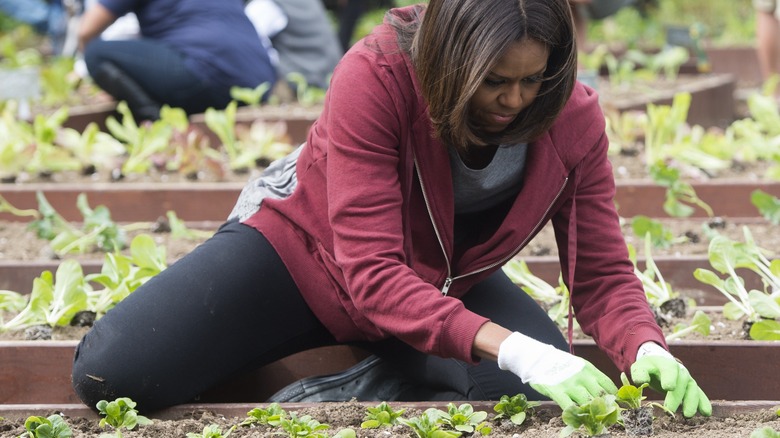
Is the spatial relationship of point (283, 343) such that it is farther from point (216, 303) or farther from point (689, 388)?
point (689, 388)

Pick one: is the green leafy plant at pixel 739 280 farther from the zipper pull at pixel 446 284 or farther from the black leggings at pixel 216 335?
the zipper pull at pixel 446 284

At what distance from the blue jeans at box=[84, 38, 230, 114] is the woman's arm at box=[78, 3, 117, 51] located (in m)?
0.05

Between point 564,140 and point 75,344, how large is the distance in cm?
109

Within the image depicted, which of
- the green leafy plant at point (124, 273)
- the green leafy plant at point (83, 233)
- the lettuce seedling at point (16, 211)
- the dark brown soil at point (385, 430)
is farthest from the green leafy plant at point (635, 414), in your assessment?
the lettuce seedling at point (16, 211)

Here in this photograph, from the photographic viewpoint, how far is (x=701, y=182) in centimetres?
377

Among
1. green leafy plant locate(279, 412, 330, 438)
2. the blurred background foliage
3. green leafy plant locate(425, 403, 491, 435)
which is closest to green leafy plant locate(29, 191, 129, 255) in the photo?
green leafy plant locate(279, 412, 330, 438)

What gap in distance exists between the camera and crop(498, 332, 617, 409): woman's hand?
6.32 feet

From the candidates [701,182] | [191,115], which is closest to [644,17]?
[191,115]

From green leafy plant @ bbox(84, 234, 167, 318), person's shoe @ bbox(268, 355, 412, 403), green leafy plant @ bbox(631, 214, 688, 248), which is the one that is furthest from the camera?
green leafy plant @ bbox(631, 214, 688, 248)

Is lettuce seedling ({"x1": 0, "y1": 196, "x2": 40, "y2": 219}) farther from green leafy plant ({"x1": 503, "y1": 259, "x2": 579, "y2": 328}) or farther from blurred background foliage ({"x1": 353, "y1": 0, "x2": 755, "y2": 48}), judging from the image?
blurred background foliage ({"x1": 353, "y1": 0, "x2": 755, "y2": 48})

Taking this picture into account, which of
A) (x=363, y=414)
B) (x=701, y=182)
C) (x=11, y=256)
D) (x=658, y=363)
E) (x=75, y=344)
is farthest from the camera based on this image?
(x=701, y=182)

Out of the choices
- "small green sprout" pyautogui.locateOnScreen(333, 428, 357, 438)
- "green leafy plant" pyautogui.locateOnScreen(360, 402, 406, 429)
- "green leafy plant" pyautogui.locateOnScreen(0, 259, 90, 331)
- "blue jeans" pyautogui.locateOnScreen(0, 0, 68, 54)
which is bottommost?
"blue jeans" pyautogui.locateOnScreen(0, 0, 68, 54)

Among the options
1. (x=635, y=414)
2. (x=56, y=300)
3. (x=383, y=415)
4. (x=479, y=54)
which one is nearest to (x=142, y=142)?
(x=56, y=300)

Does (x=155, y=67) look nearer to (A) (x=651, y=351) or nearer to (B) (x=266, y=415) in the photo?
(B) (x=266, y=415)
